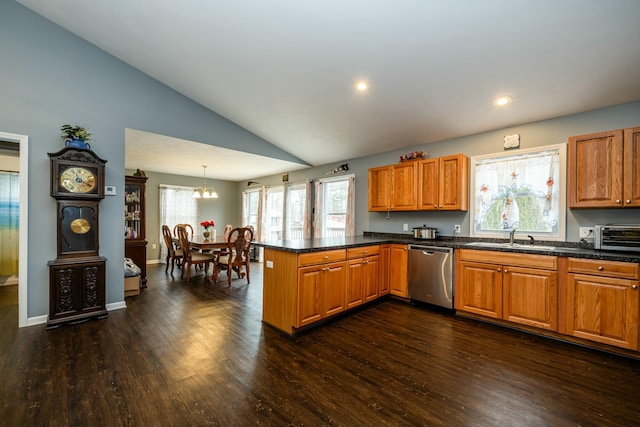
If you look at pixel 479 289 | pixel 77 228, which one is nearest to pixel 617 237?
pixel 479 289

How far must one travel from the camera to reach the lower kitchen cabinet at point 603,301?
243 cm

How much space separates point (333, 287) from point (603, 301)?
8.33 feet

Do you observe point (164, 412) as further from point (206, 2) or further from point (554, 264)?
point (554, 264)

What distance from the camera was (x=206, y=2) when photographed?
253 centimetres

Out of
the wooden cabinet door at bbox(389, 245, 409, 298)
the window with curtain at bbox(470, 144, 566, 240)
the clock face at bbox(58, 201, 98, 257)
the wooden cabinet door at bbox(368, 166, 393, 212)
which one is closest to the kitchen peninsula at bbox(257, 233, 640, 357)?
the window with curtain at bbox(470, 144, 566, 240)

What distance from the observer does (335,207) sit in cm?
580

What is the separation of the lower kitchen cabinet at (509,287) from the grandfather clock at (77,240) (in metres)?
4.35

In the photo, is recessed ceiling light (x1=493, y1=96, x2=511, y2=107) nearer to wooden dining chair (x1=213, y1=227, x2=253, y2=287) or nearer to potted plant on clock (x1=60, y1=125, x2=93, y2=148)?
wooden dining chair (x1=213, y1=227, x2=253, y2=287)

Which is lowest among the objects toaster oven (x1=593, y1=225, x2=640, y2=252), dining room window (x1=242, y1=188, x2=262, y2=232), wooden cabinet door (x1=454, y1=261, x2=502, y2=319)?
wooden cabinet door (x1=454, y1=261, x2=502, y2=319)

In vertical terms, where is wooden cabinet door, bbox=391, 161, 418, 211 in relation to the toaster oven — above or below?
above

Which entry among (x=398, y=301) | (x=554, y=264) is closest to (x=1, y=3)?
(x=398, y=301)

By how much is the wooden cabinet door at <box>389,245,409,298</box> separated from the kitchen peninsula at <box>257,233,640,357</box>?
48cm

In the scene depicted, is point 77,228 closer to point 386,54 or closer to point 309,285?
point 309,285

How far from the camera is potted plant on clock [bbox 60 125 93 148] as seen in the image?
124 inches
